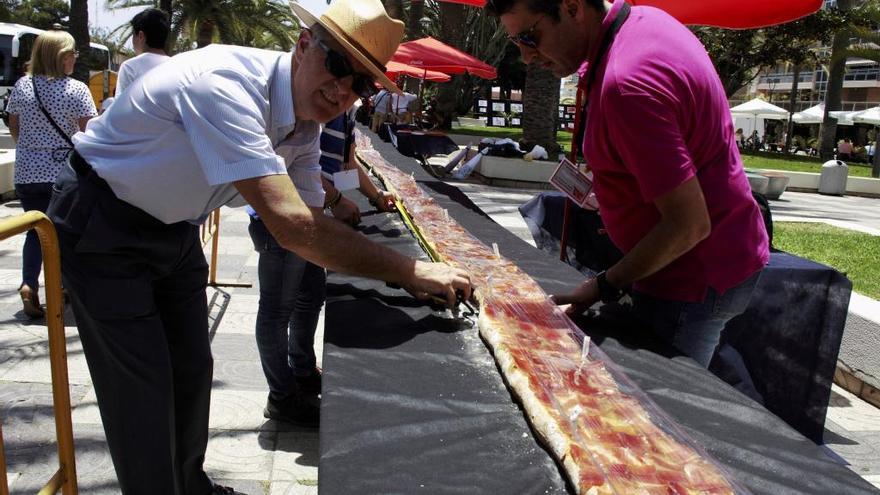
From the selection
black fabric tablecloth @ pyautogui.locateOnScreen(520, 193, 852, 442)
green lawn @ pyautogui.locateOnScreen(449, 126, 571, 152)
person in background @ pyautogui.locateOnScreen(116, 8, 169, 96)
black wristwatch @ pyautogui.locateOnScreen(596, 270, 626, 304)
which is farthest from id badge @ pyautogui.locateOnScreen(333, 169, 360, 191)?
green lawn @ pyautogui.locateOnScreen(449, 126, 571, 152)

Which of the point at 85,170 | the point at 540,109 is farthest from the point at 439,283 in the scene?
the point at 540,109

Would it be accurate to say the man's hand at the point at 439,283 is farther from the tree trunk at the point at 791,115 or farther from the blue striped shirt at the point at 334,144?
the tree trunk at the point at 791,115

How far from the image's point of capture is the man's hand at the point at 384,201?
3.71 metres

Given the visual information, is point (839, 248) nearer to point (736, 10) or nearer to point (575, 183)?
point (736, 10)

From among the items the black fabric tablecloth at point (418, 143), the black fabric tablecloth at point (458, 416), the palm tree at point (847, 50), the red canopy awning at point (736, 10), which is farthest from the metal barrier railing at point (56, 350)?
the palm tree at point (847, 50)

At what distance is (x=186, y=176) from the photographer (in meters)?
1.83

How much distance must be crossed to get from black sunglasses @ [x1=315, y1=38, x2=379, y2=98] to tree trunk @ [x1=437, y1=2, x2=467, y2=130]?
23583 millimetres

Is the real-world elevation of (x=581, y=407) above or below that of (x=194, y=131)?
below

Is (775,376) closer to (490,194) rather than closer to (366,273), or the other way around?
(366,273)

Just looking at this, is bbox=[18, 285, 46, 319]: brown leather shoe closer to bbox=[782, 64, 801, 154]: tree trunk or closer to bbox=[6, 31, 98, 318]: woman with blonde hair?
bbox=[6, 31, 98, 318]: woman with blonde hair

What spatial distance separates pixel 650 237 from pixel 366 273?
28.4 inches

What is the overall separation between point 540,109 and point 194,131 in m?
13.3

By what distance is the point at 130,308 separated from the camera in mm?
1939

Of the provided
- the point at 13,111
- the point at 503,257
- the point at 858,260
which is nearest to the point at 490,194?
the point at 858,260
